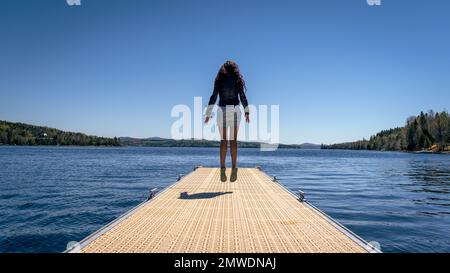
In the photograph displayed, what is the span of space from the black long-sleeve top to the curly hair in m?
0.04

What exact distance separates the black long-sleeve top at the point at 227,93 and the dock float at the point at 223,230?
317 cm

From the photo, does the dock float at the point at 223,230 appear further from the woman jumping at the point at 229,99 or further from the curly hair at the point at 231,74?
the curly hair at the point at 231,74

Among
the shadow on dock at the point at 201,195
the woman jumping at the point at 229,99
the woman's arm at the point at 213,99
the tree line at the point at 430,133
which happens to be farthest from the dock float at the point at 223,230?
the tree line at the point at 430,133

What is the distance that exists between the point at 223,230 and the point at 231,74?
5541 millimetres

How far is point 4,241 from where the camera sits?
43.7 feet

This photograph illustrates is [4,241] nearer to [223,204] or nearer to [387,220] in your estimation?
[223,204]

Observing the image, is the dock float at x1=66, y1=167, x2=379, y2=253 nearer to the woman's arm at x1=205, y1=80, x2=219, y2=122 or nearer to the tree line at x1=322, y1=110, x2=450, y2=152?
the woman's arm at x1=205, y1=80, x2=219, y2=122

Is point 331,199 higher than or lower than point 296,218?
lower

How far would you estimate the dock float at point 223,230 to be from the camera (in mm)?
6230

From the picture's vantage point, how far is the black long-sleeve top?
11133 mm

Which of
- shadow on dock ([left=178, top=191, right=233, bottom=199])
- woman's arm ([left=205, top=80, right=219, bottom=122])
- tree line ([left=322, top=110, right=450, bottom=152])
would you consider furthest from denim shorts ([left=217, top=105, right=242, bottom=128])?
tree line ([left=322, top=110, right=450, bottom=152])

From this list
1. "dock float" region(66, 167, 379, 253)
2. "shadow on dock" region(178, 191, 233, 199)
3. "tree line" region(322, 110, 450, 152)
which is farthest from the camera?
"tree line" region(322, 110, 450, 152)
